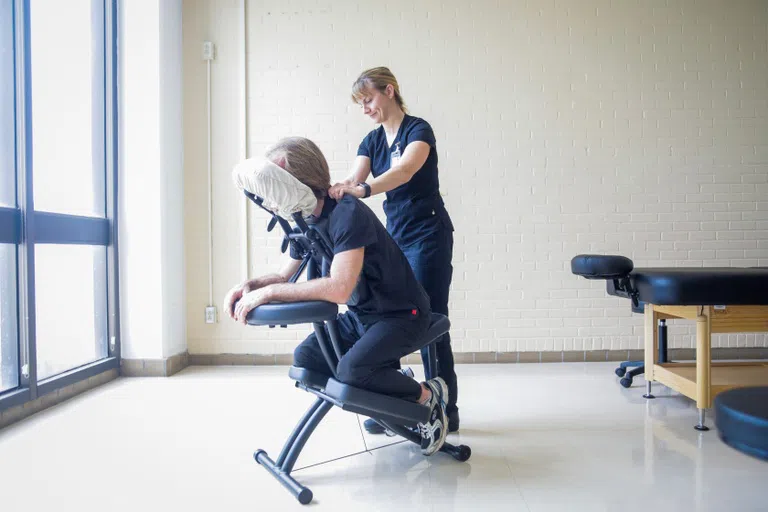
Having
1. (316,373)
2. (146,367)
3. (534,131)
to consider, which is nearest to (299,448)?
(316,373)

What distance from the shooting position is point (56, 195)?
3322 millimetres

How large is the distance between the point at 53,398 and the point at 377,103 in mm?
2442

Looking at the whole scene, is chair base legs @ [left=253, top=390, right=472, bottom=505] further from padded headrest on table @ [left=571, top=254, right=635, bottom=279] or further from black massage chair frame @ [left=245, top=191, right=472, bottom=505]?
padded headrest on table @ [left=571, top=254, right=635, bottom=279]

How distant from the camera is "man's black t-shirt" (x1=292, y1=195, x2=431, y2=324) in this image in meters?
1.79

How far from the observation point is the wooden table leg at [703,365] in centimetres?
259

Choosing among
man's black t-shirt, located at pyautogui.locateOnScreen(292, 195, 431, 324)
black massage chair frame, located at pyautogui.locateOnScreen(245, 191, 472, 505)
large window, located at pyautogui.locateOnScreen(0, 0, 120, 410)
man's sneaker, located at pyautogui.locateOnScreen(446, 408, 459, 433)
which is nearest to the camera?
black massage chair frame, located at pyautogui.locateOnScreen(245, 191, 472, 505)

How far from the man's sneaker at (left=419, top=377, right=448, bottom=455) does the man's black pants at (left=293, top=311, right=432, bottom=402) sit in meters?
0.15

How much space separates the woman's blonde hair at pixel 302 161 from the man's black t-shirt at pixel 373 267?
0.07m

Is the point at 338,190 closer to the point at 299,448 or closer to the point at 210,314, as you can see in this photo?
the point at 299,448

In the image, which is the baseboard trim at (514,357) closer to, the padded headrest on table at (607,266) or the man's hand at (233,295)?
the padded headrest on table at (607,266)

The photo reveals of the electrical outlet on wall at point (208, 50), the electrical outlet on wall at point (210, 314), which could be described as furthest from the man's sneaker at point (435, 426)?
the electrical outlet on wall at point (208, 50)

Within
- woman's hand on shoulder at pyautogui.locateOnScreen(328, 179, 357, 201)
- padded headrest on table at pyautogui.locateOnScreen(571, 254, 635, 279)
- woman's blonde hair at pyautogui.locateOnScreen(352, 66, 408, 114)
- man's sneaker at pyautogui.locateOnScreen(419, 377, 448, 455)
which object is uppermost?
woman's blonde hair at pyautogui.locateOnScreen(352, 66, 408, 114)

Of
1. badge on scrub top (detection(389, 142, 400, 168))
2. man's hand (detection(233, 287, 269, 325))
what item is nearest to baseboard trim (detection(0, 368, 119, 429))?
man's hand (detection(233, 287, 269, 325))

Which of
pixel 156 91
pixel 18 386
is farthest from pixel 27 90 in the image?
pixel 18 386
